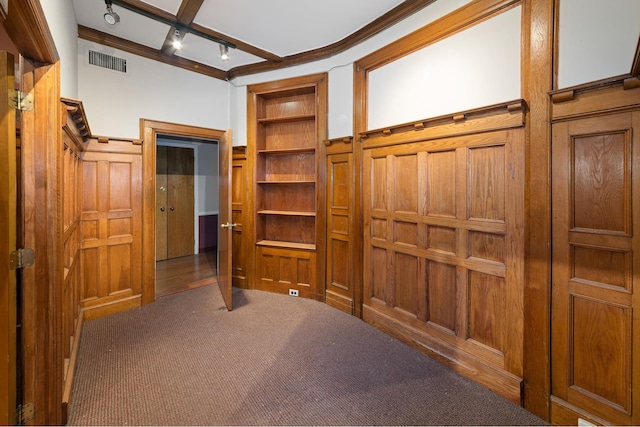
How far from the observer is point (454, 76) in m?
Result: 2.17

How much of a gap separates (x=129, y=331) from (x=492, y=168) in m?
3.37

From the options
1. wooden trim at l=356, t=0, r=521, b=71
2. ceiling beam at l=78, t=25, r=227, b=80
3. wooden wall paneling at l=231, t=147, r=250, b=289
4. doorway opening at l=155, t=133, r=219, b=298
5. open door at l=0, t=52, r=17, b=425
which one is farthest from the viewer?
doorway opening at l=155, t=133, r=219, b=298

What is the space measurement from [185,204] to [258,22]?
4.03m

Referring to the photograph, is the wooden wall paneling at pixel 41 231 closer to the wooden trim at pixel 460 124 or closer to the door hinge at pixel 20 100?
the door hinge at pixel 20 100

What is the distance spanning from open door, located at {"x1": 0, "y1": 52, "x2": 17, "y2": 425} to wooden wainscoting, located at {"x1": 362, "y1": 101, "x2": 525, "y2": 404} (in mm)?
2457

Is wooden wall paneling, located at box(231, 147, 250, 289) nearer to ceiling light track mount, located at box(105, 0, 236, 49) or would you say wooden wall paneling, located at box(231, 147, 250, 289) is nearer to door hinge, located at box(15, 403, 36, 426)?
ceiling light track mount, located at box(105, 0, 236, 49)

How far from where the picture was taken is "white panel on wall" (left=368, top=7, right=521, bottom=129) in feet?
6.18

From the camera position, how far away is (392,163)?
2.64 metres

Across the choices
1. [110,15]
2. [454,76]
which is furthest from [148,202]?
[454,76]

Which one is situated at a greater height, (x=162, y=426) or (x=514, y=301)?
(x=514, y=301)

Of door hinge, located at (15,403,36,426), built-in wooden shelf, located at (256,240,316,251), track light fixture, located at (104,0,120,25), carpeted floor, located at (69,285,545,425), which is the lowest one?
carpeted floor, located at (69,285,545,425)

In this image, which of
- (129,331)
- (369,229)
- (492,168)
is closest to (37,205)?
(129,331)

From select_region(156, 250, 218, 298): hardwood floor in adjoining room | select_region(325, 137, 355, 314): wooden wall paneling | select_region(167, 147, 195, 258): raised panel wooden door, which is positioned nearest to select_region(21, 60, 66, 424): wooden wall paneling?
select_region(156, 250, 218, 298): hardwood floor in adjoining room

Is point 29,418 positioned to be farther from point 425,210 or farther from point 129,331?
point 425,210
